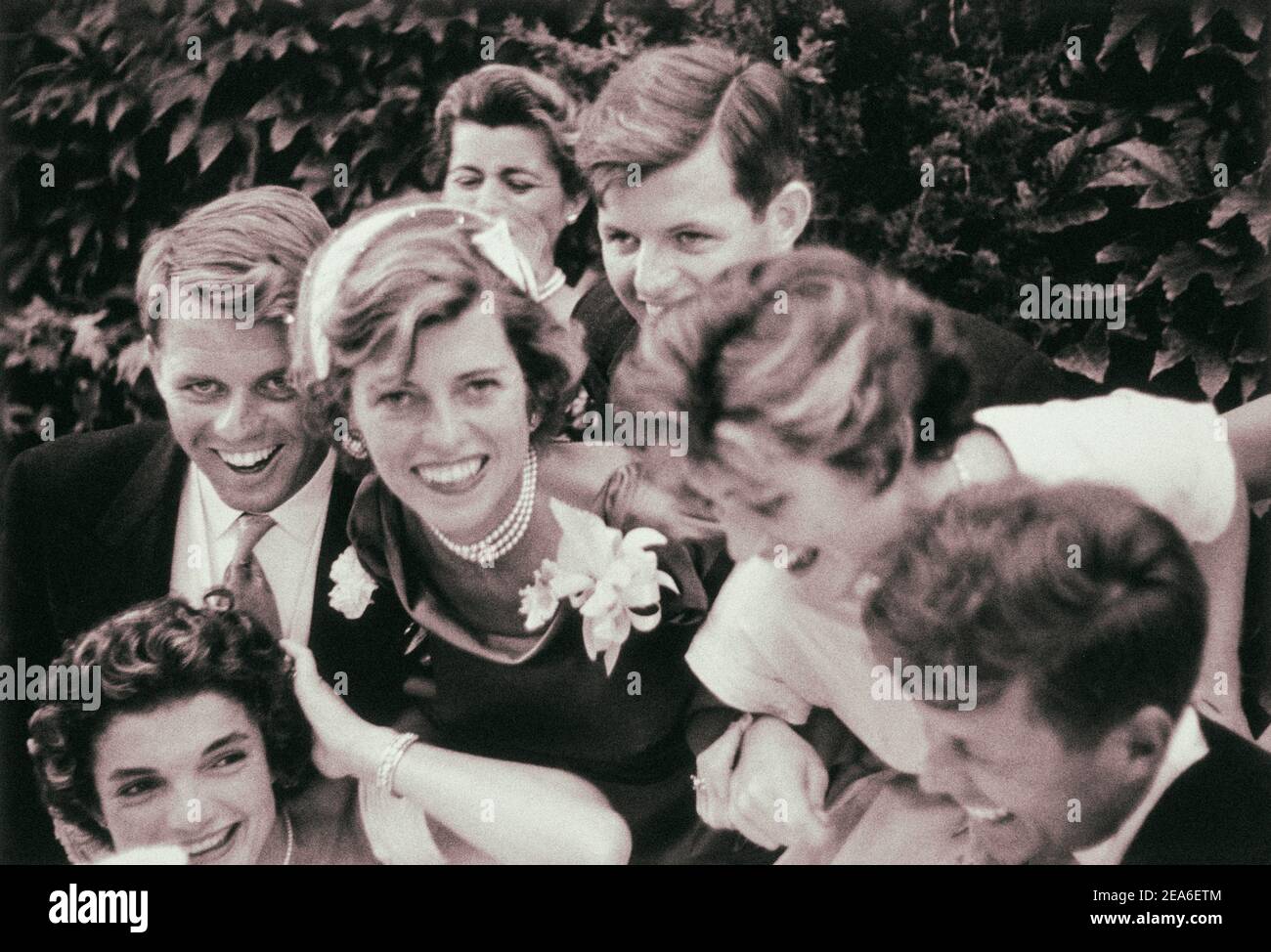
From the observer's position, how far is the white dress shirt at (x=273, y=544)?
15.6ft

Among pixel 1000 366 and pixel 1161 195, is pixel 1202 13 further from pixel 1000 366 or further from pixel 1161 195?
pixel 1000 366

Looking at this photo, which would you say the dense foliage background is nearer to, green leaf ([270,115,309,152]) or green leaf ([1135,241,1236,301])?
green leaf ([1135,241,1236,301])

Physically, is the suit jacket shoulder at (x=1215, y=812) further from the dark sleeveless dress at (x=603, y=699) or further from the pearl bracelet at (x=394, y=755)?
the pearl bracelet at (x=394, y=755)

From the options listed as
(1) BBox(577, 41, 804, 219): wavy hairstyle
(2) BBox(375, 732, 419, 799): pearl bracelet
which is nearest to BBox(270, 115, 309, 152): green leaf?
(1) BBox(577, 41, 804, 219): wavy hairstyle

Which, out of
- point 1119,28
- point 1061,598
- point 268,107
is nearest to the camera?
point 1061,598

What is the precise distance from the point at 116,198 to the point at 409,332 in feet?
3.57

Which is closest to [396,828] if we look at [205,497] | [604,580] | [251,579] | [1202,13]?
[251,579]

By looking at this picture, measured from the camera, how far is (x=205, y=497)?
189 inches

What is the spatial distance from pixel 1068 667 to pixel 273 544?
2.26 m

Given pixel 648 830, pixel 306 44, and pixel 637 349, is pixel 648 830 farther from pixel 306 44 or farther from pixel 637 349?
pixel 306 44

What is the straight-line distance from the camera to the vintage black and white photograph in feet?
14.8

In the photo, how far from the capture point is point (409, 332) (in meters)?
4.59

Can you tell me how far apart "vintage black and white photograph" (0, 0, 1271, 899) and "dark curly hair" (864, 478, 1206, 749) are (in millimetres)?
11
